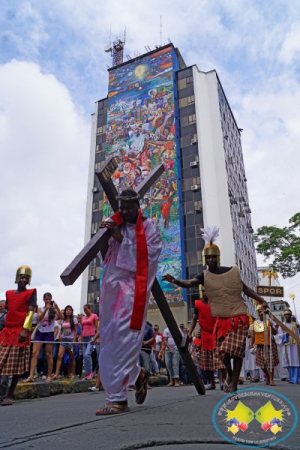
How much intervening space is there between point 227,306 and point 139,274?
1.60m

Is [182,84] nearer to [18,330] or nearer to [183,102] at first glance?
[183,102]

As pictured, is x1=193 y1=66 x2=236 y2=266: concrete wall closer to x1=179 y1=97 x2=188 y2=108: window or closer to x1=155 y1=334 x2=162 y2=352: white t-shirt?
x1=179 y1=97 x2=188 y2=108: window

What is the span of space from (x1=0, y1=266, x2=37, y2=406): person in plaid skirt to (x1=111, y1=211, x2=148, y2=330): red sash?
2.56 meters

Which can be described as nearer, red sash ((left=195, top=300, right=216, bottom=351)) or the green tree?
red sash ((left=195, top=300, right=216, bottom=351))

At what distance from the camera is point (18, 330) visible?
5766mm

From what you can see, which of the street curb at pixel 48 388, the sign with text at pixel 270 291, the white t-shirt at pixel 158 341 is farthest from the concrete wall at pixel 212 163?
the street curb at pixel 48 388

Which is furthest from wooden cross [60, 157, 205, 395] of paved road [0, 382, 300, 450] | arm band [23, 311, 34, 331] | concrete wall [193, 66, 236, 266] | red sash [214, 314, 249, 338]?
concrete wall [193, 66, 236, 266]

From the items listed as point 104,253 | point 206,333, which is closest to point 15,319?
point 104,253

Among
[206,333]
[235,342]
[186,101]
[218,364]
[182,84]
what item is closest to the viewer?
[235,342]

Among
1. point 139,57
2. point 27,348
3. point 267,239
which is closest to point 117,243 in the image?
point 27,348

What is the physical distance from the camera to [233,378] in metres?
4.69

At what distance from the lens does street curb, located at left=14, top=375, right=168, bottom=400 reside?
659 centimetres

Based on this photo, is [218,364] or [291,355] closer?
[218,364]

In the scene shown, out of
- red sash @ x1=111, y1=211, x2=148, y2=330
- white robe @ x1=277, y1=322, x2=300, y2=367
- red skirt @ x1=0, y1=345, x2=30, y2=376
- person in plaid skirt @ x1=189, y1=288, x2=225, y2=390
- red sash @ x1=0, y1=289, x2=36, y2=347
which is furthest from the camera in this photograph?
white robe @ x1=277, y1=322, x2=300, y2=367
